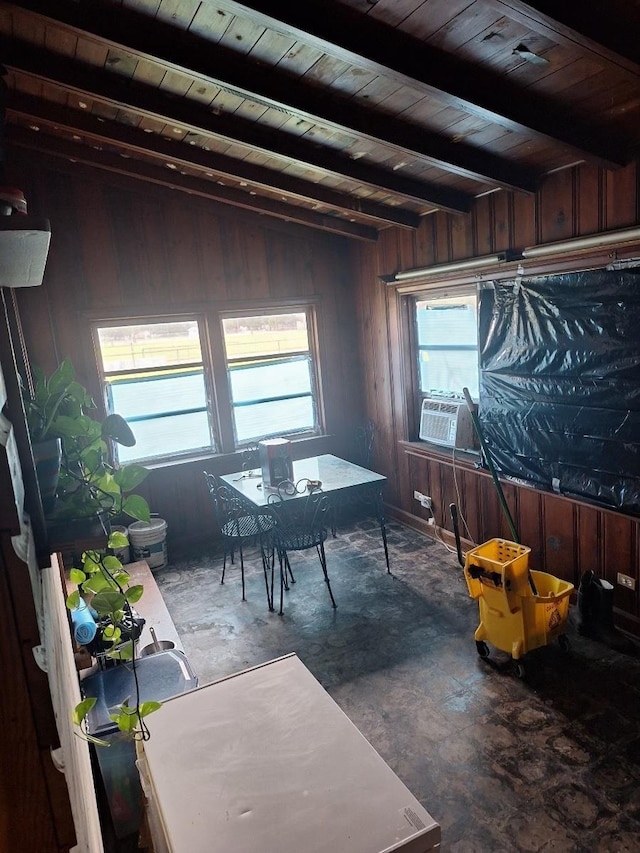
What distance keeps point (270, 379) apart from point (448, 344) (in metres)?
1.70

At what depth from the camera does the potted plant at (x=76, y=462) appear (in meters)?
1.41

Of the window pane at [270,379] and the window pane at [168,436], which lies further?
the window pane at [270,379]

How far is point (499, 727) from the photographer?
2.56m

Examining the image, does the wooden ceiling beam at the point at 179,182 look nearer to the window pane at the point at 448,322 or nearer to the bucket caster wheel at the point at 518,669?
the window pane at the point at 448,322

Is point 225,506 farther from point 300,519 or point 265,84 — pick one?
point 265,84

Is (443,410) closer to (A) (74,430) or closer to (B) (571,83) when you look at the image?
(B) (571,83)

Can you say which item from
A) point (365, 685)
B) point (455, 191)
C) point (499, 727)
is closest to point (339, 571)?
point (365, 685)

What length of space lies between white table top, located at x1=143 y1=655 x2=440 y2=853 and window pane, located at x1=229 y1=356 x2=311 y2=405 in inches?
151

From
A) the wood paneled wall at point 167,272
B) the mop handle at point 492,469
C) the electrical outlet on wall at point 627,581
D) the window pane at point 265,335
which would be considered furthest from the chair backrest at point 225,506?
the electrical outlet on wall at point 627,581

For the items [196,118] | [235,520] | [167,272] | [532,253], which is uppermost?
[196,118]

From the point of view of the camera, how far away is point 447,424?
4406 mm

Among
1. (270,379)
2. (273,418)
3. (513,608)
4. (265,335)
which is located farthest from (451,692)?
(265,335)

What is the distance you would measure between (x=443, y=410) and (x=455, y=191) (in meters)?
1.63

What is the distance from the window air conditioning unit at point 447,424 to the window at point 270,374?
1.26 metres
